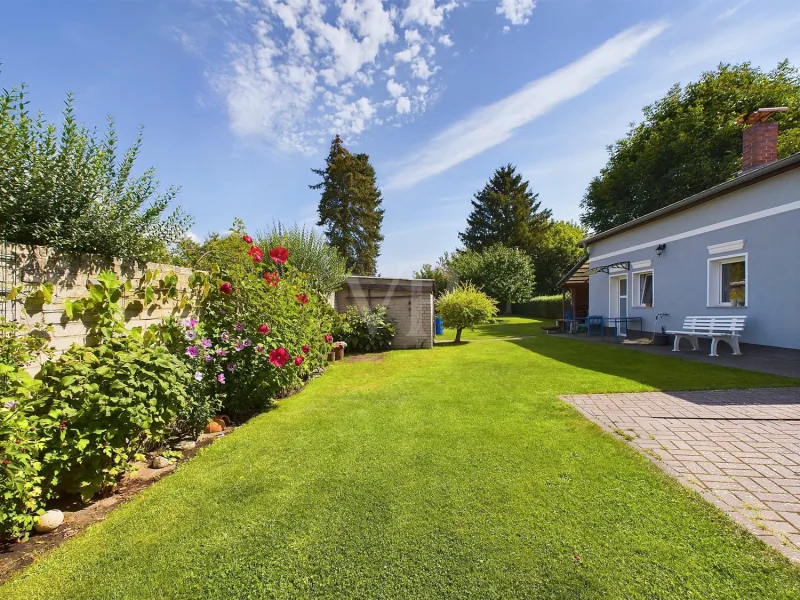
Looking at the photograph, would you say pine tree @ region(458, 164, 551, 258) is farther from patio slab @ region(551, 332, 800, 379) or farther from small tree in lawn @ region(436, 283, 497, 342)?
patio slab @ region(551, 332, 800, 379)

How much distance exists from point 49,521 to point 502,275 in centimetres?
2660

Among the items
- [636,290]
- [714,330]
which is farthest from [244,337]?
[636,290]

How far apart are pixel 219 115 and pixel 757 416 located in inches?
401

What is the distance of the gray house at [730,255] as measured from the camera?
7.62m

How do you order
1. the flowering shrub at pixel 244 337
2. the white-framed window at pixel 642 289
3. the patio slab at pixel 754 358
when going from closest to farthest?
the flowering shrub at pixel 244 337 → the patio slab at pixel 754 358 → the white-framed window at pixel 642 289

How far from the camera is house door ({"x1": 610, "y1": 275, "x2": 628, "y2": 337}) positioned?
1367cm

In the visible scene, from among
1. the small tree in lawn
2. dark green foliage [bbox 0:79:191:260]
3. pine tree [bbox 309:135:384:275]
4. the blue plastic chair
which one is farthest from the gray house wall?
pine tree [bbox 309:135:384:275]

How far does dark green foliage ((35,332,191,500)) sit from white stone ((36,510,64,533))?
0.44 feet

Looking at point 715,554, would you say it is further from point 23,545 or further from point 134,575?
point 23,545

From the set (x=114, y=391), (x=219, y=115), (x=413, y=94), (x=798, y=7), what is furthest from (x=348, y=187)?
(x=114, y=391)

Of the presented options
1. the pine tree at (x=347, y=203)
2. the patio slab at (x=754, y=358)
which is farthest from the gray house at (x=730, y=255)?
the pine tree at (x=347, y=203)

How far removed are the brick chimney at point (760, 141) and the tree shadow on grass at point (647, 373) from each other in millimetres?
6715

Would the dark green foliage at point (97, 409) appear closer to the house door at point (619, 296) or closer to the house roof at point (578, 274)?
the house door at point (619, 296)

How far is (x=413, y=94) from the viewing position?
10539 mm
